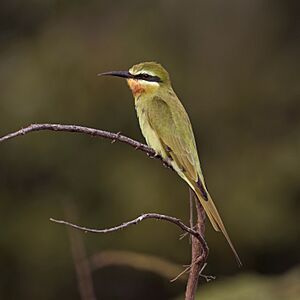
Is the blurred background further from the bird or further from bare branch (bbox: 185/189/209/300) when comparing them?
bare branch (bbox: 185/189/209/300)

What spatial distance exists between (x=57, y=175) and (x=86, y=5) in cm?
179

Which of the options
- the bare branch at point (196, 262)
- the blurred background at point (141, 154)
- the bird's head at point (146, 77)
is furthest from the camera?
the blurred background at point (141, 154)

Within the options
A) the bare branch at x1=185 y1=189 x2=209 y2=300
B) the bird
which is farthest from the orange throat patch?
the bare branch at x1=185 y1=189 x2=209 y2=300

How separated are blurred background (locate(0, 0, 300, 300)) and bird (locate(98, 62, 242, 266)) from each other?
3055 mm

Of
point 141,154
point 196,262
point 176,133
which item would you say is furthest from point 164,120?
point 141,154

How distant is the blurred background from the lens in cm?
600

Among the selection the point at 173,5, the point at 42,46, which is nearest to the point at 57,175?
the point at 42,46

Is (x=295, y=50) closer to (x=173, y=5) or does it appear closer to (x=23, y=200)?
(x=173, y=5)

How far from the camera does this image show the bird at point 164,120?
2.20 metres

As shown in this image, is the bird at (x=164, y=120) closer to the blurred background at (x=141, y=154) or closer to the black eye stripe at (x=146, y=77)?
the black eye stripe at (x=146, y=77)

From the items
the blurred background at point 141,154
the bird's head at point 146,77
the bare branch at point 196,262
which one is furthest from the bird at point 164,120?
the blurred background at point 141,154

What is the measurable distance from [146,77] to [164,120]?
15 centimetres

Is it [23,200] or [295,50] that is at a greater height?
[295,50]

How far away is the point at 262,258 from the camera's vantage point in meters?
6.01
